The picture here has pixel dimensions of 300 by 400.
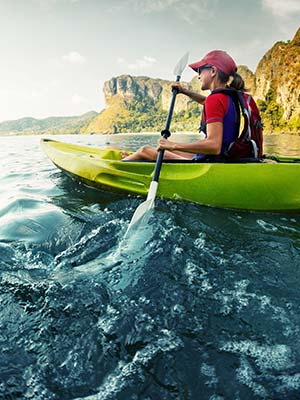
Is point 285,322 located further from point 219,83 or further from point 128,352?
point 219,83

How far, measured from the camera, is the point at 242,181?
160 inches

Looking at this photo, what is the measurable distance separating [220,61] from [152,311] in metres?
3.21

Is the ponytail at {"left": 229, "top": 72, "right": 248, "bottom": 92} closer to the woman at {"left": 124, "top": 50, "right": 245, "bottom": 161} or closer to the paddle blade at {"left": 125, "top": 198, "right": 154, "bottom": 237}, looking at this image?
→ the woman at {"left": 124, "top": 50, "right": 245, "bottom": 161}

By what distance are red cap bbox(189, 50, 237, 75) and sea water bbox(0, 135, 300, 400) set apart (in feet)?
6.44

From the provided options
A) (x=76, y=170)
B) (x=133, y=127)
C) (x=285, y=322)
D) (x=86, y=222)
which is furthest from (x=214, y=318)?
(x=133, y=127)

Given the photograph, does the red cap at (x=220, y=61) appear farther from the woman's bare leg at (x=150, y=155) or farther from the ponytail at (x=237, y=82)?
the woman's bare leg at (x=150, y=155)

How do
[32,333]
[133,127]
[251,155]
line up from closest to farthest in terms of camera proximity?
[32,333] < [251,155] < [133,127]

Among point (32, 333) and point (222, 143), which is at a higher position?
point (222, 143)

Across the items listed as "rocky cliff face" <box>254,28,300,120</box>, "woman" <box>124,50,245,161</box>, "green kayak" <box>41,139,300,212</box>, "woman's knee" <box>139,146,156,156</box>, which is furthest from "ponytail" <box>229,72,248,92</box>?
"rocky cliff face" <box>254,28,300,120</box>

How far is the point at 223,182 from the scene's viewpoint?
415cm

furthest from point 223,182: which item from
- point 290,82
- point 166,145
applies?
point 290,82

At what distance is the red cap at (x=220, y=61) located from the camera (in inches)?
152

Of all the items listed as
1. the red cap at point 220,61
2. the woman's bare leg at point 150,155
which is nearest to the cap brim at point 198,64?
the red cap at point 220,61

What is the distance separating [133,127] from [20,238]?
165 meters
